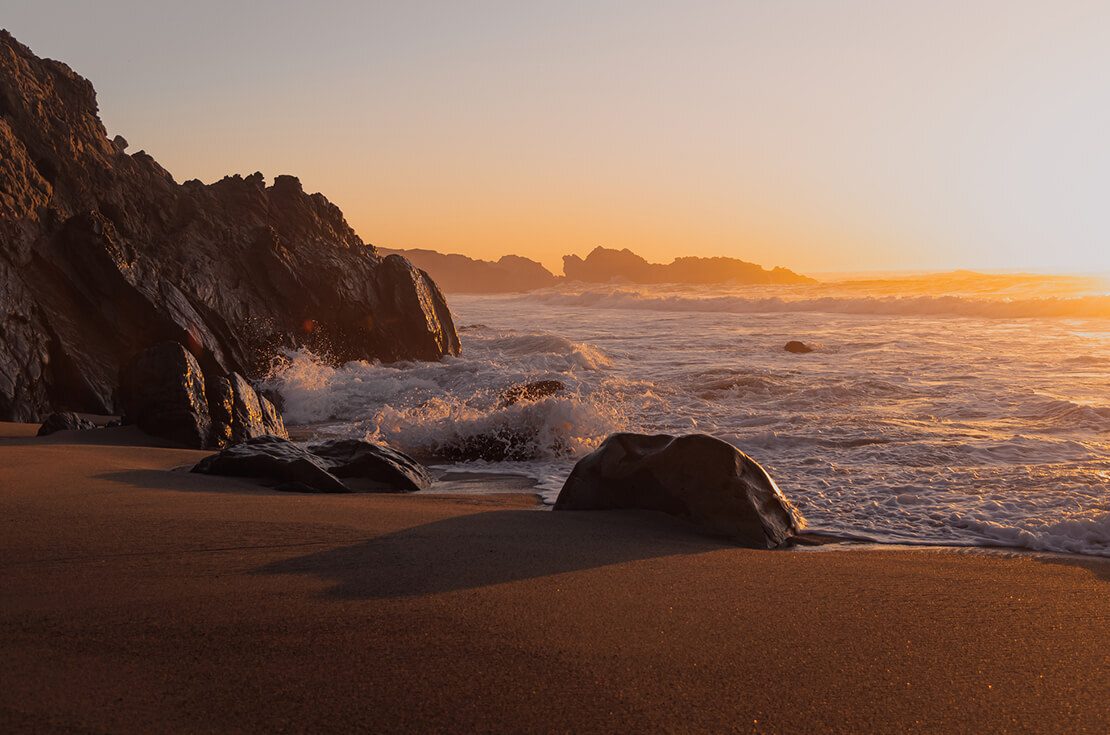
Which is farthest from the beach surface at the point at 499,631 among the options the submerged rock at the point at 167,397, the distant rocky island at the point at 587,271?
the distant rocky island at the point at 587,271

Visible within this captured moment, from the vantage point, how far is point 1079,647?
9.86 ft

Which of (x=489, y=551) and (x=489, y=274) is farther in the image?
(x=489, y=274)

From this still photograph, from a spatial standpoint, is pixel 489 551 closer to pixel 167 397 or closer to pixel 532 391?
pixel 167 397

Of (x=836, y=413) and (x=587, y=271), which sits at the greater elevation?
(x=587, y=271)

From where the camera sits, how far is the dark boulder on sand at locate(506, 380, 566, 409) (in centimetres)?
Result: 1120

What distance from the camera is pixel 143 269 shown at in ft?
45.4

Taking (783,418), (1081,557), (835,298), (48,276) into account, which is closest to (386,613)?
(1081,557)

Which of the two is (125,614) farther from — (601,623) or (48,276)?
(48,276)

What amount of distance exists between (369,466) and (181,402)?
2847mm

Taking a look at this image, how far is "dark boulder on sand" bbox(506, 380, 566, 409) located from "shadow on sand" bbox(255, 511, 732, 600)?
229 inches

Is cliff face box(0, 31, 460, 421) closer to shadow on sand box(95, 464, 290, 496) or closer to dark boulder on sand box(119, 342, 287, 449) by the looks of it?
dark boulder on sand box(119, 342, 287, 449)

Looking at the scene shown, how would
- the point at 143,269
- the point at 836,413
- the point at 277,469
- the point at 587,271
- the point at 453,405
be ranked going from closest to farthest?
the point at 277,469
the point at 453,405
the point at 836,413
the point at 143,269
the point at 587,271

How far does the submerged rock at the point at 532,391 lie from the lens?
1120 centimetres

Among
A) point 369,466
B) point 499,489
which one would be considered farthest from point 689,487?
point 369,466
